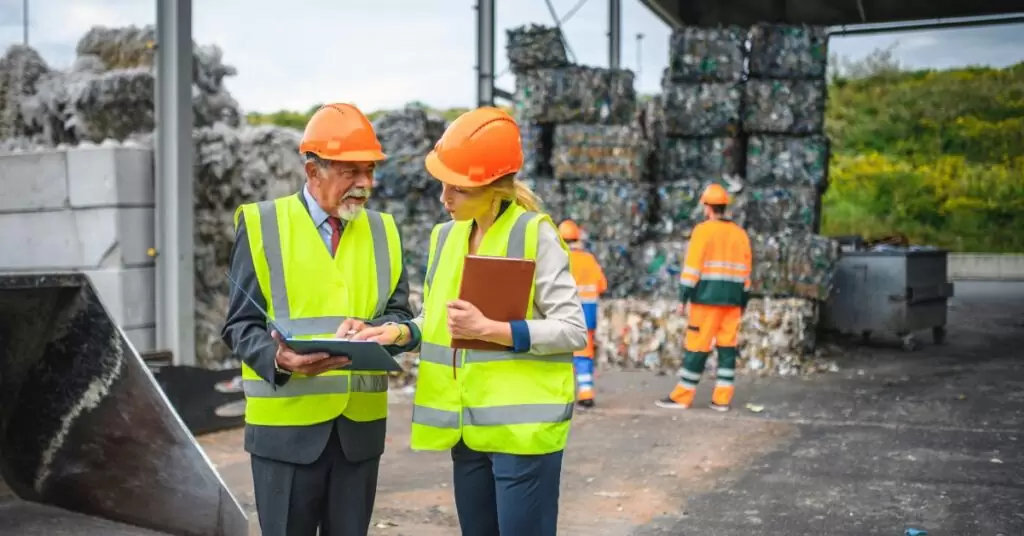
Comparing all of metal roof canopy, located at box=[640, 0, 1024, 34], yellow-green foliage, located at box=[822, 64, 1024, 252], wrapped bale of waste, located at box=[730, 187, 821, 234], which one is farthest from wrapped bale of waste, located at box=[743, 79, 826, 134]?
yellow-green foliage, located at box=[822, 64, 1024, 252]

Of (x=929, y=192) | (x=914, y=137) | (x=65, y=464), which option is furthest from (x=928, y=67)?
(x=65, y=464)

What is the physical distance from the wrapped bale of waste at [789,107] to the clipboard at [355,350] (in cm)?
937

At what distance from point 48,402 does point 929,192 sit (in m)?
30.9

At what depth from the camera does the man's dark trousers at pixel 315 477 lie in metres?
3.00

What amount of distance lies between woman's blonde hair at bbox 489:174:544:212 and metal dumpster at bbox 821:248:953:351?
9.84 m

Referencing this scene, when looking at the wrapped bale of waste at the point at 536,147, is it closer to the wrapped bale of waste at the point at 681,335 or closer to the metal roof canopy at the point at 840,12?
the wrapped bale of waste at the point at 681,335

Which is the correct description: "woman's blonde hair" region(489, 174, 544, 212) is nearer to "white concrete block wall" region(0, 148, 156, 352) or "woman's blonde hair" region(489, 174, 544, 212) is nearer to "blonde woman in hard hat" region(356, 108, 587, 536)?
"blonde woman in hard hat" region(356, 108, 587, 536)

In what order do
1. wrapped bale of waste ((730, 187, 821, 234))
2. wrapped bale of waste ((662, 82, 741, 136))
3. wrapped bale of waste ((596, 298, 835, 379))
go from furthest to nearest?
wrapped bale of waste ((662, 82, 741, 136)) → wrapped bale of waste ((730, 187, 821, 234)) → wrapped bale of waste ((596, 298, 835, 379))

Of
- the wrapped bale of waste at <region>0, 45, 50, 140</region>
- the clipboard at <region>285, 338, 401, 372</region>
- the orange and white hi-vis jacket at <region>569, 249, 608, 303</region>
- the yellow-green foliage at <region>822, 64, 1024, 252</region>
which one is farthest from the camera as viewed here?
the yellow-green foliage at <region>822, 64, 1024, 252</region>

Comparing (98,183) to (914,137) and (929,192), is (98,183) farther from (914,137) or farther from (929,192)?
(914,137)

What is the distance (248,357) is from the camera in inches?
116

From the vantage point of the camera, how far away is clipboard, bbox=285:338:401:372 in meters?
2.78

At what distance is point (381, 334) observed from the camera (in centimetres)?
301

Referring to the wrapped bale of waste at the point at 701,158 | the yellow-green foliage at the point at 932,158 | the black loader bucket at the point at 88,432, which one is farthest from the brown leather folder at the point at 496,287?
the yellow-green foliage at the point at 932,158
